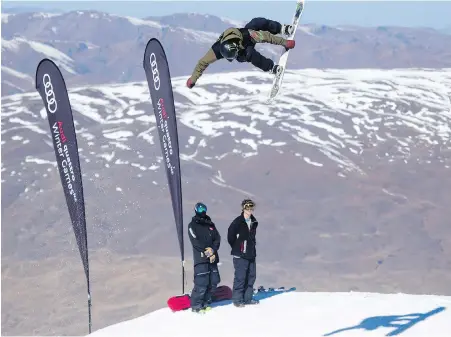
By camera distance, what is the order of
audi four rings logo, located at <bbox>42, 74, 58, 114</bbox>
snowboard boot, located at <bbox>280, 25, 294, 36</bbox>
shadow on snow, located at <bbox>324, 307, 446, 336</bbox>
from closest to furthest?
shadow on snow, located at <bbox>324, 307, 446, 336</bbox>
snowboard boot, located at <bbox>280, 25, 294, 36</bbox>
audi four rings logo, located at <bbox>42, 74, 58, 114</bbox>

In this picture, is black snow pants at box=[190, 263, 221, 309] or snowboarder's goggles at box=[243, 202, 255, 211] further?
black snow pants at box=[190, 263, 221, 309]

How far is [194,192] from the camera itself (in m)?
118

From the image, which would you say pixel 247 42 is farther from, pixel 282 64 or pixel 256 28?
pixel 282 64

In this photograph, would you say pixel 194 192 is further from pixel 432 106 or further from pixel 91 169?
pixel 432 106

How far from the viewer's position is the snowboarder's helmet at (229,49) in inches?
574

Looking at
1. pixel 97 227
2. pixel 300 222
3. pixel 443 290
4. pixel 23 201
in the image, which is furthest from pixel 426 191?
pixel 23 201

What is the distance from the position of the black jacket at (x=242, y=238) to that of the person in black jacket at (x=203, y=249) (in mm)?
294

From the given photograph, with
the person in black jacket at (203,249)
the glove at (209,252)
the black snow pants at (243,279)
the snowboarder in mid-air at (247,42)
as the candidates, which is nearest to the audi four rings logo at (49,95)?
the snowboarder in mid-air at (247,42)

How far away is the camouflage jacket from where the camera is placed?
14.7 m

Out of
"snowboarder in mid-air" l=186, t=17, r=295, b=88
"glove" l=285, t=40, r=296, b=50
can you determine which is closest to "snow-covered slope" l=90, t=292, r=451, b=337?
"snowboarder in mid-air" l=186, t=17, r=295, b=88

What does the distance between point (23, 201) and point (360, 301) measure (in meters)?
110

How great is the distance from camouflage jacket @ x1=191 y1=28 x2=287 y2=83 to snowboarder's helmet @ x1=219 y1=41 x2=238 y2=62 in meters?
0.10

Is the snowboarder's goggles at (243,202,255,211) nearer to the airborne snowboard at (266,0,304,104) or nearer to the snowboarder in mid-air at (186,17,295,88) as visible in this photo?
the airborne snowboard at (266,0,304,104)

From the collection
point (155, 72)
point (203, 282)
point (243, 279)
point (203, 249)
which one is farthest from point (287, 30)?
point (203, 282)
